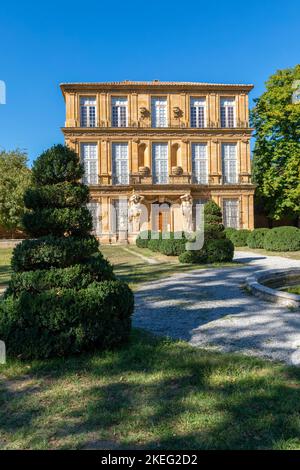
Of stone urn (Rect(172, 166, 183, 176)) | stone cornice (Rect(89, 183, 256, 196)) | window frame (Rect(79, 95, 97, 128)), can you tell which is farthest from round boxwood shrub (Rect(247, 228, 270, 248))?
window frame (Rect(79, 95, 97, 128))

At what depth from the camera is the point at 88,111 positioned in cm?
3225

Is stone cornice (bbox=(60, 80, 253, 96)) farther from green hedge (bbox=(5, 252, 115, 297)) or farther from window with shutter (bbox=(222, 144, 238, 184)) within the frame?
green hedge (bbox=(5, 252, 115, 297))

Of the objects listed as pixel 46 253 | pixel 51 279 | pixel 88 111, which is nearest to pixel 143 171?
pixel 88 111

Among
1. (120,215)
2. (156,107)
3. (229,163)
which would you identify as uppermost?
(156,107)

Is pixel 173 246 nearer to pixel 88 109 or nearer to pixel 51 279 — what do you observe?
pixel 51 279

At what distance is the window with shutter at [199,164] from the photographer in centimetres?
3306

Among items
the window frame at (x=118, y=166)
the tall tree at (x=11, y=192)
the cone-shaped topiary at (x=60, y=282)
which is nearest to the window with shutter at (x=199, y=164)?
the window frame at (x=118, y=166)

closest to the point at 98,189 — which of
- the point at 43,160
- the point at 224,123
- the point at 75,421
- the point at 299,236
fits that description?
the point at 224,123

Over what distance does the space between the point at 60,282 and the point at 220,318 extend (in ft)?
9.87

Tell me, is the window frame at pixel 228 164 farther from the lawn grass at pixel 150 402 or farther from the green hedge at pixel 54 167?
the lawn grass at pixel 150 402

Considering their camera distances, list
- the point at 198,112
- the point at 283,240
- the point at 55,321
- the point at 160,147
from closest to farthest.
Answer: the point at 55,321 < the point at 283,240 < the point at 160,147 < the point at 198,112

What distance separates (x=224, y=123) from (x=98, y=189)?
1356cm

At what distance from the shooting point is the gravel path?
15.2ft

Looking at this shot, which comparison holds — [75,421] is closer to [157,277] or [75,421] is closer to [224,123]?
[157,277]
